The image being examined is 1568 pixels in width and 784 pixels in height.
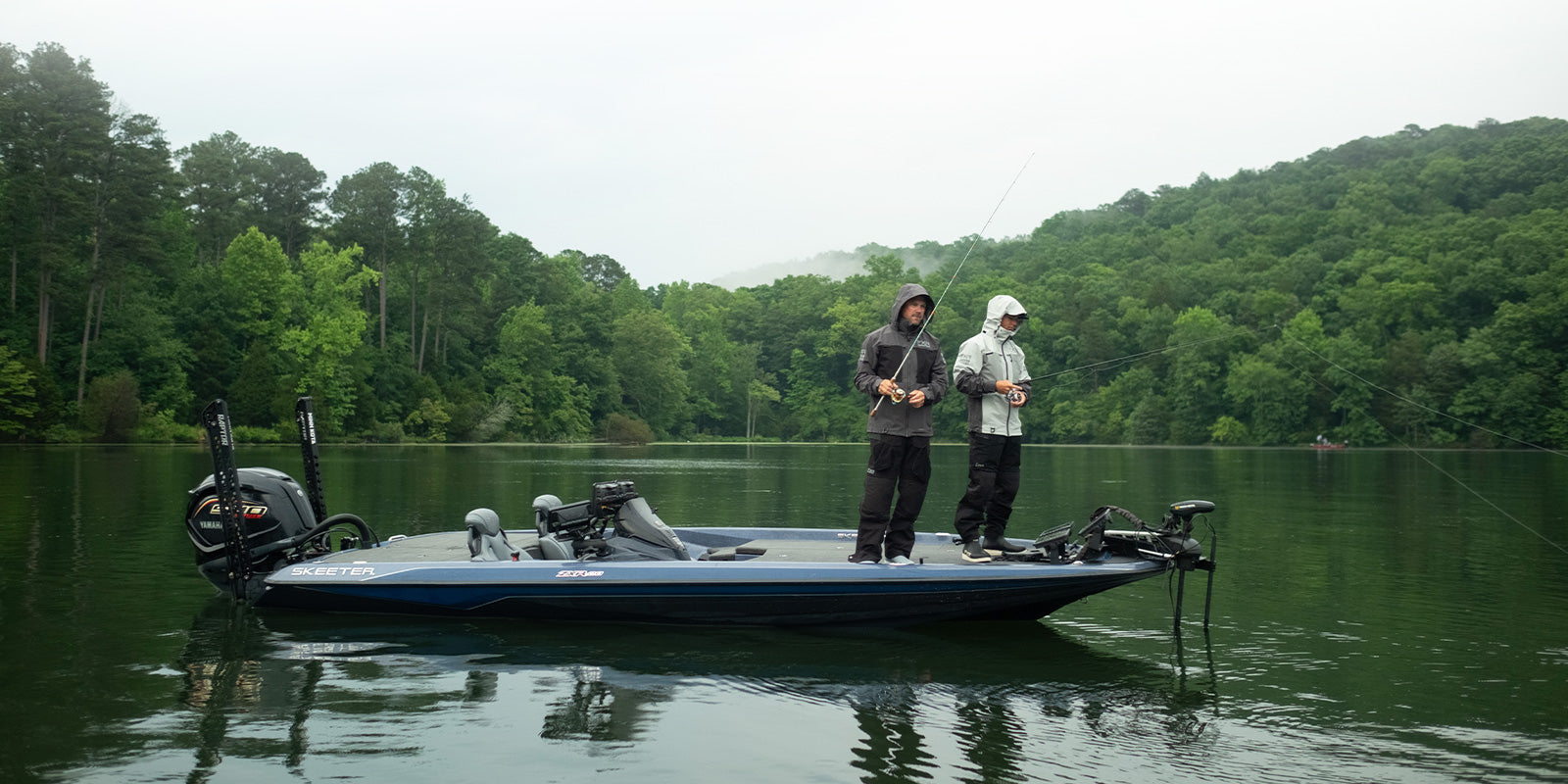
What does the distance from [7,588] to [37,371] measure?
4401 centimetres

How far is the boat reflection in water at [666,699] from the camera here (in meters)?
5.72

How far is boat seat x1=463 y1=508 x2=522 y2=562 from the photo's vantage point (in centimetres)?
894

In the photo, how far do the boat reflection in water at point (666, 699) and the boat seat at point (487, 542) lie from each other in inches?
23.2

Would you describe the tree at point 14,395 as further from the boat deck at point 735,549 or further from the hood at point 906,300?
the hood at point 906,300

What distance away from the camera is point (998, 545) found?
9.02m

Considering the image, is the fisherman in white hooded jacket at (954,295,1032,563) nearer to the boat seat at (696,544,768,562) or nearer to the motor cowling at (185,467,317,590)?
the boat seat at (696,544,768,562)

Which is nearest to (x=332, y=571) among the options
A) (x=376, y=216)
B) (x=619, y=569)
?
(x=619, y=569)

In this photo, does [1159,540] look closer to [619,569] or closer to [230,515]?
[619,569]

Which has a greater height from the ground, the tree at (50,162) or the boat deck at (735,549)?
the tree at (50,162)

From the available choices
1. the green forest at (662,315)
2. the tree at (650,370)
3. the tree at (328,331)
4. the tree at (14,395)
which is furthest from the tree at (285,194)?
the tree at (14,395)

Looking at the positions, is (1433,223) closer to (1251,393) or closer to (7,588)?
(1251,393)

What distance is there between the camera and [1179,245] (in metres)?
103

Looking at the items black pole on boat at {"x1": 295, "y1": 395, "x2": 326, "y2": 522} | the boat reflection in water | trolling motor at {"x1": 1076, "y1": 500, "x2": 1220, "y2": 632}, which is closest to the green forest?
trolling motor at {"x1": 1076, "y1": 500, "x2": 1220, "y2": 632}

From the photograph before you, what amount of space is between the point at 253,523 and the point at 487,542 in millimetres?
2035
